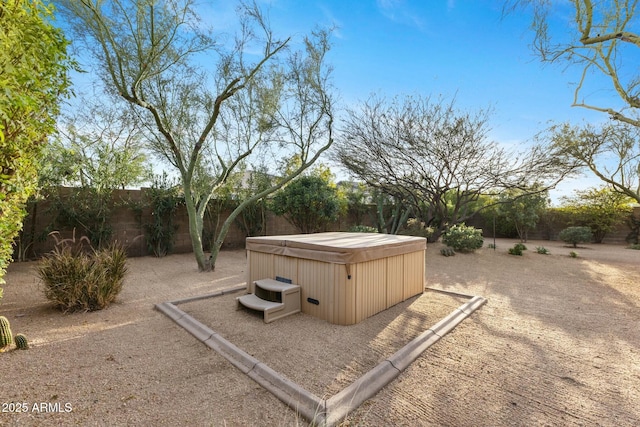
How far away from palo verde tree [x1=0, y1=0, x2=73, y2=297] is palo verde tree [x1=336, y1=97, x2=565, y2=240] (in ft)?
22.4

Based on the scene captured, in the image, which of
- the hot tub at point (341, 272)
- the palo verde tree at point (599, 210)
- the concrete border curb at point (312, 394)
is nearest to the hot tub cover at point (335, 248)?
the hot tub at point (341, 272)

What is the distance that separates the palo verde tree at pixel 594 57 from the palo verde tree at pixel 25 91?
241 inches

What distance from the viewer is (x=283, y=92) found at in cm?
622

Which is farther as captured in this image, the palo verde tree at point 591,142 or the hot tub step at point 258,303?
the palo verde tree at point 591,142

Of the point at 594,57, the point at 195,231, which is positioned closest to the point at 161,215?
the point at 195,231

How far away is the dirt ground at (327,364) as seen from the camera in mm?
1624

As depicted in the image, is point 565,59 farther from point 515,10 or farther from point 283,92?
point 283,92

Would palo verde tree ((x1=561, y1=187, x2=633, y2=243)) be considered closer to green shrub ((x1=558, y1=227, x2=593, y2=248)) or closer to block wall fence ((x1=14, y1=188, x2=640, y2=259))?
block wall fence ((x1=14, y1=188, x2=640, y2=259))

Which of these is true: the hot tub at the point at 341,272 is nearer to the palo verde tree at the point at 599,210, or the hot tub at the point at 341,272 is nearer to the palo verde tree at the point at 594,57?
the palo verde tree at the point at 594,57

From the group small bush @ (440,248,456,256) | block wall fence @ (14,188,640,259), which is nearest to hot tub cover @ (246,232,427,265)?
block wall fence @ (14,188,640,259)

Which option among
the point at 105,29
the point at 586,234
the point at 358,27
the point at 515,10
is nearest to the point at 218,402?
the point at 105,29

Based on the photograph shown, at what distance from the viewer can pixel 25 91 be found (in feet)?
6.59

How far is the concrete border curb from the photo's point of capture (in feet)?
5.37

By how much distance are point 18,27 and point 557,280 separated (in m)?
7.82
